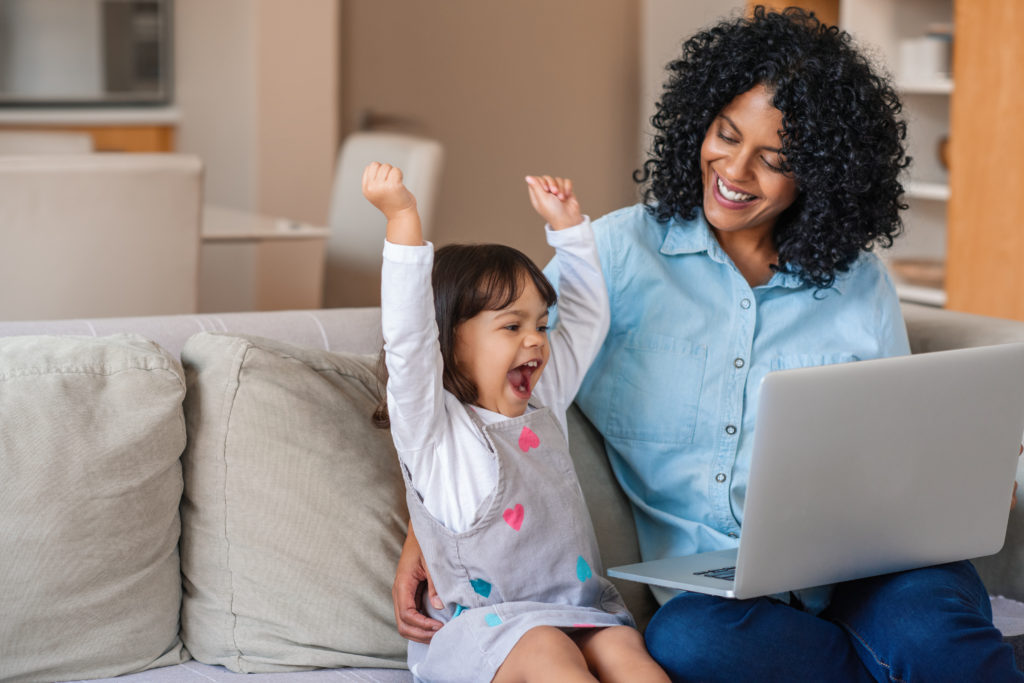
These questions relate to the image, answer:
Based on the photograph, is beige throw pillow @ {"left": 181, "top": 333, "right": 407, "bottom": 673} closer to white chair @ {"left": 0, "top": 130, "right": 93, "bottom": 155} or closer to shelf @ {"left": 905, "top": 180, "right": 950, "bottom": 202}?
shelf @ {"left": 905, "top": 180, "right": 950, "bottom": 202}

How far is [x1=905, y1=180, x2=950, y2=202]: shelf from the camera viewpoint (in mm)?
3244

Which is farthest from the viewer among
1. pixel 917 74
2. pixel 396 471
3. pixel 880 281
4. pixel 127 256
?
pixel 917 74

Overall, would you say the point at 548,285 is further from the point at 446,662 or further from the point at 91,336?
the point at 91,336

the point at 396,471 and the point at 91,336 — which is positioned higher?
the point at 91,336

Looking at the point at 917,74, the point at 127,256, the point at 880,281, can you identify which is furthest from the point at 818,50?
the point at 917,74

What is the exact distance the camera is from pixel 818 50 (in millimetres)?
1511

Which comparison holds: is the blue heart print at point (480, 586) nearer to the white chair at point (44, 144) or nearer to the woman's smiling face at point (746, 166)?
the woman's smiling face at point (746, 166)

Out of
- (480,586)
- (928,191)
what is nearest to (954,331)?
(480,586)

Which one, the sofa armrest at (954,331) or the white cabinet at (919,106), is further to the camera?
the white cabinet at (919,106)

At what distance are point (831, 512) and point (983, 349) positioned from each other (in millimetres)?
237

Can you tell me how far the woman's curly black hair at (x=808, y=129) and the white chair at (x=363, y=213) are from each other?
1.22 m

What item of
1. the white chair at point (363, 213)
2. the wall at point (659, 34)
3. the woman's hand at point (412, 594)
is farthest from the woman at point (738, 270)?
the wall at point (659, 34)

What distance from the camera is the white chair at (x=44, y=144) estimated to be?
3588 millimetres

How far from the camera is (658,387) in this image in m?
1.52
